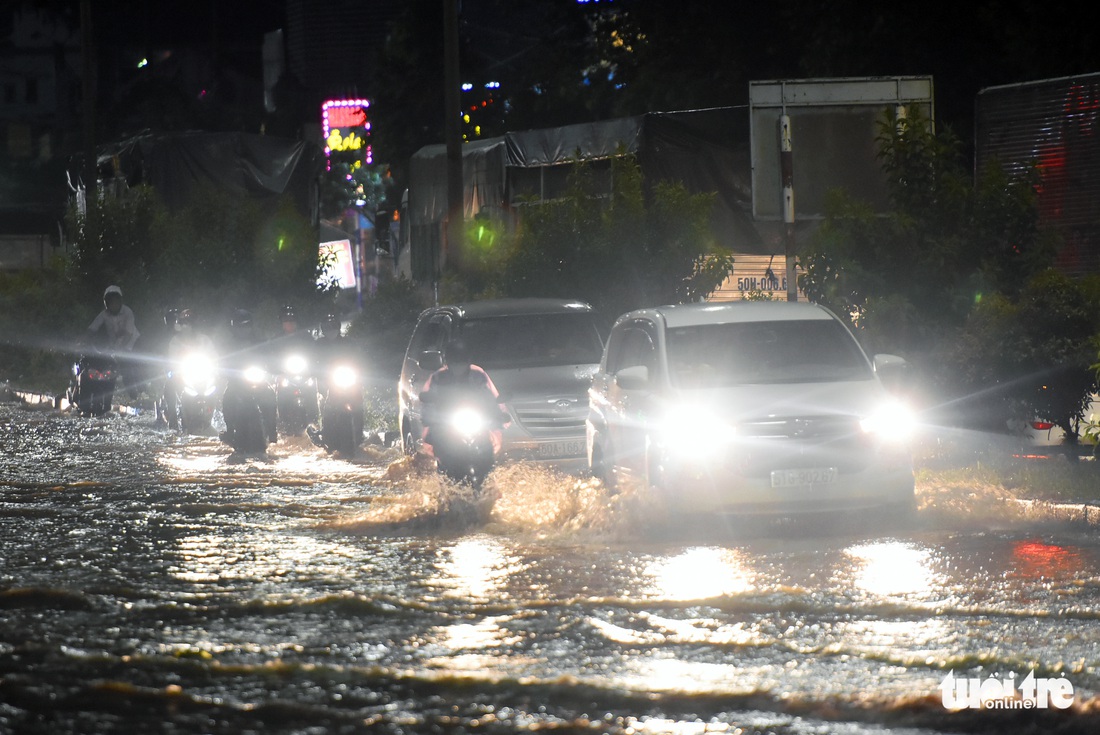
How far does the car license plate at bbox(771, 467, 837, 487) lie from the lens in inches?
448

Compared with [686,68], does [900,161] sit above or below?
below

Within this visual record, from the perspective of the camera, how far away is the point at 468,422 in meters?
13.3

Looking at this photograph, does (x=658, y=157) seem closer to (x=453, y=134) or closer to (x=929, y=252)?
(x=453, y=134)

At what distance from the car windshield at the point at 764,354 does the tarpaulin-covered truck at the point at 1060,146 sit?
750cm

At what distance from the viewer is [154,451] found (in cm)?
1928

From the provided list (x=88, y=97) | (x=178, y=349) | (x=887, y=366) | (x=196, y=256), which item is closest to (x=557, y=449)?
(x=887, y=366)

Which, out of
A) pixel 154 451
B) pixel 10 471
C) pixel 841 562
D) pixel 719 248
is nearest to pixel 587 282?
pixel 719 248

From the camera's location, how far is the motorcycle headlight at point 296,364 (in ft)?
65.4

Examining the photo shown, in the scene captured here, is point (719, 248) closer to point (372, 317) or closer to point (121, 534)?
point (121, 534)

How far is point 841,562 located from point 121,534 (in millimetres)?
5022

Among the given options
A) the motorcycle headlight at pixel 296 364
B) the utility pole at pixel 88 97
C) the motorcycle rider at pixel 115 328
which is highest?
the utility pole at pixel 88 97

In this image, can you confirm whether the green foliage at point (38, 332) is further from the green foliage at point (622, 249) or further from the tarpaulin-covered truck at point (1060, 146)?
the tarpaulin-covered truck at point (1060, 146)

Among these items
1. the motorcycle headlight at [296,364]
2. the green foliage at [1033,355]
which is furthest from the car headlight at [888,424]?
the motorcycle headlight at [296,364]

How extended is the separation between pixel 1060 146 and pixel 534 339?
6845 mm
